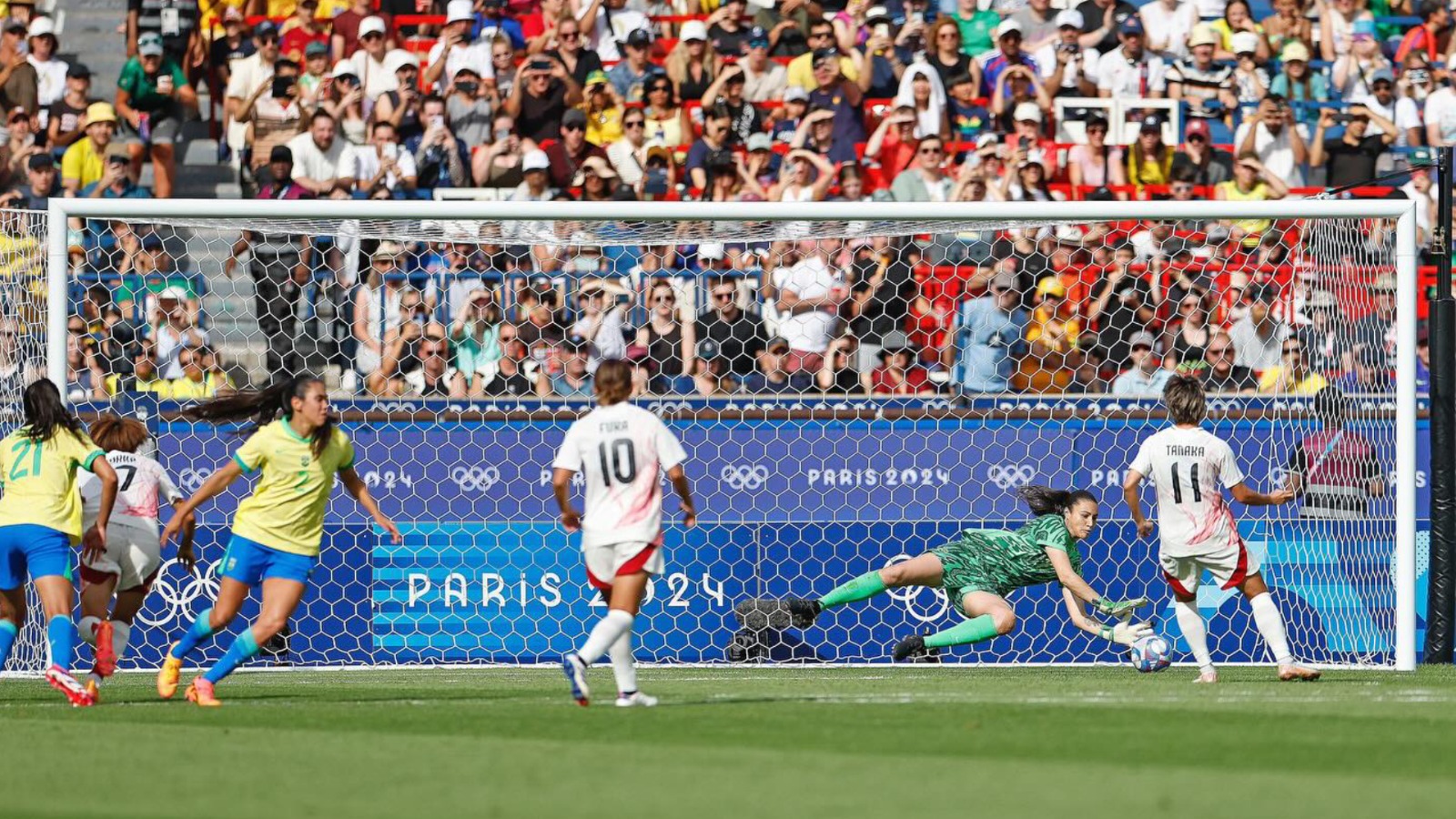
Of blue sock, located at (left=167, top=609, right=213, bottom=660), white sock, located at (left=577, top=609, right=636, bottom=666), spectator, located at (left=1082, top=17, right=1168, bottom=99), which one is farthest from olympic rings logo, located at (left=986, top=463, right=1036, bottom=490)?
spectator, located at (left=1082, top=17, right=1168, bottom=99)

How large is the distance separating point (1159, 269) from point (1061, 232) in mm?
911

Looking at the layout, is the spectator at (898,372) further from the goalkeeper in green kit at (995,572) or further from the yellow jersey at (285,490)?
the yellow jersey at (285,490)

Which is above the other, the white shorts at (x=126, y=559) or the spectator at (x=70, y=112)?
the spectator at (x=70, y=112)

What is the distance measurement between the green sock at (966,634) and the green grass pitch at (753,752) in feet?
3.01

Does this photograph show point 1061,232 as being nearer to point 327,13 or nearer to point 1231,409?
point 1231,409

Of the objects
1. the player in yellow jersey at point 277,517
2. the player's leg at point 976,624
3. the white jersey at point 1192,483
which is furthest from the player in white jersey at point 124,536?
the white jersey at point 1192,483

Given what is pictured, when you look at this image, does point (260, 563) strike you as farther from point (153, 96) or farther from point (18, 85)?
point (18, 85)

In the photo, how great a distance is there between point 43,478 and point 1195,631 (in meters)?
6.61

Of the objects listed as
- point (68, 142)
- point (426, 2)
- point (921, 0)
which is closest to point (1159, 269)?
point (921, 0)

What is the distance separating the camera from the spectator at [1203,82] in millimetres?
21656

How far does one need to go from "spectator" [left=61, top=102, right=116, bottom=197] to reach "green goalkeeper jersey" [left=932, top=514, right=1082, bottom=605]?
10284mm

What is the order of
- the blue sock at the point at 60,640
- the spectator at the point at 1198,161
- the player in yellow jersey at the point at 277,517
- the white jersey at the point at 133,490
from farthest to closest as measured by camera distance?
the spectator at the point at 1198,161 < the white jersey at the point at 133,490 < the blue sock at the point at 60,640 < the player in yellow jersey at the point at 277,517

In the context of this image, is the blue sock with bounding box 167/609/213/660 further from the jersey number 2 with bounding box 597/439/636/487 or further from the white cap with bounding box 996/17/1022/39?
the white cap with bounding box 996/17/1022/39

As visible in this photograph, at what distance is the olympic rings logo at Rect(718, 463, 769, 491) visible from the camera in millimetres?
15523
